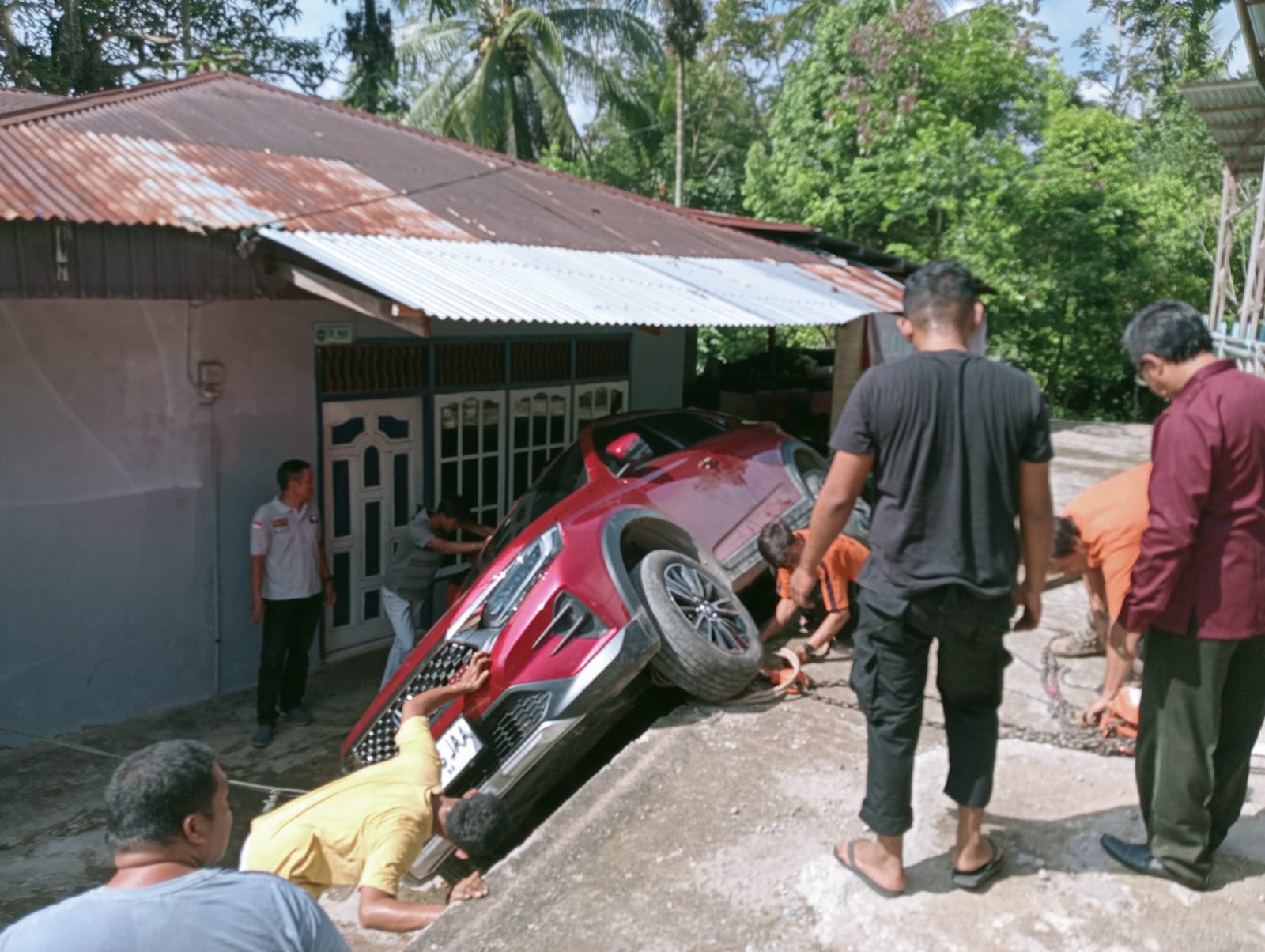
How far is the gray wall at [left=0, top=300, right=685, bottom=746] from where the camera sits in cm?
567

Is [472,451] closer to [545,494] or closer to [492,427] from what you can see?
[492,427]

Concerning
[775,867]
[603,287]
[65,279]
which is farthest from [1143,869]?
A: [65,279]

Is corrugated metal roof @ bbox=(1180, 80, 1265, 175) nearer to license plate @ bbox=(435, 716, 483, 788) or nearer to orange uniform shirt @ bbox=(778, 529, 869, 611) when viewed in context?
orange uniform shirt @ bbox=(778, 529, 869, 611)

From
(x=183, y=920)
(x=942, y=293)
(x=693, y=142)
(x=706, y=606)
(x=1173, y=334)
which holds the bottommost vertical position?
(x=706, y=606)

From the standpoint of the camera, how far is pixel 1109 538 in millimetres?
3861

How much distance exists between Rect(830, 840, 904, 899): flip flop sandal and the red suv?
4.57ft

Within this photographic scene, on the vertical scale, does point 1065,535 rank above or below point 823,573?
above

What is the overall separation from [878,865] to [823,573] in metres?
2.56

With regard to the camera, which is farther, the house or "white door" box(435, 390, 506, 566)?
"white door" box(435, 390, 506, 566)

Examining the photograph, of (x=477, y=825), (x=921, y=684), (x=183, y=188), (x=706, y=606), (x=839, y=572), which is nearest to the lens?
(x=921, y=684)

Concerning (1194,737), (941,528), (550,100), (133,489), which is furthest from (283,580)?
(550,100)

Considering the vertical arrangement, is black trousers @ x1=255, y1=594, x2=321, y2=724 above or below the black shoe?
below

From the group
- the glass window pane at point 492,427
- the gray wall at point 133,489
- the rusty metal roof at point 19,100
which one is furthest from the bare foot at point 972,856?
the rusty metal roof at point 19,100

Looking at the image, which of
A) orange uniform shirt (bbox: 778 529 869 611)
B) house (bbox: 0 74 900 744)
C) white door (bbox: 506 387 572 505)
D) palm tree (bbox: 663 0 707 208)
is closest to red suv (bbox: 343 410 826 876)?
orange uniform shirt (bbox: 778 529 869 611)
